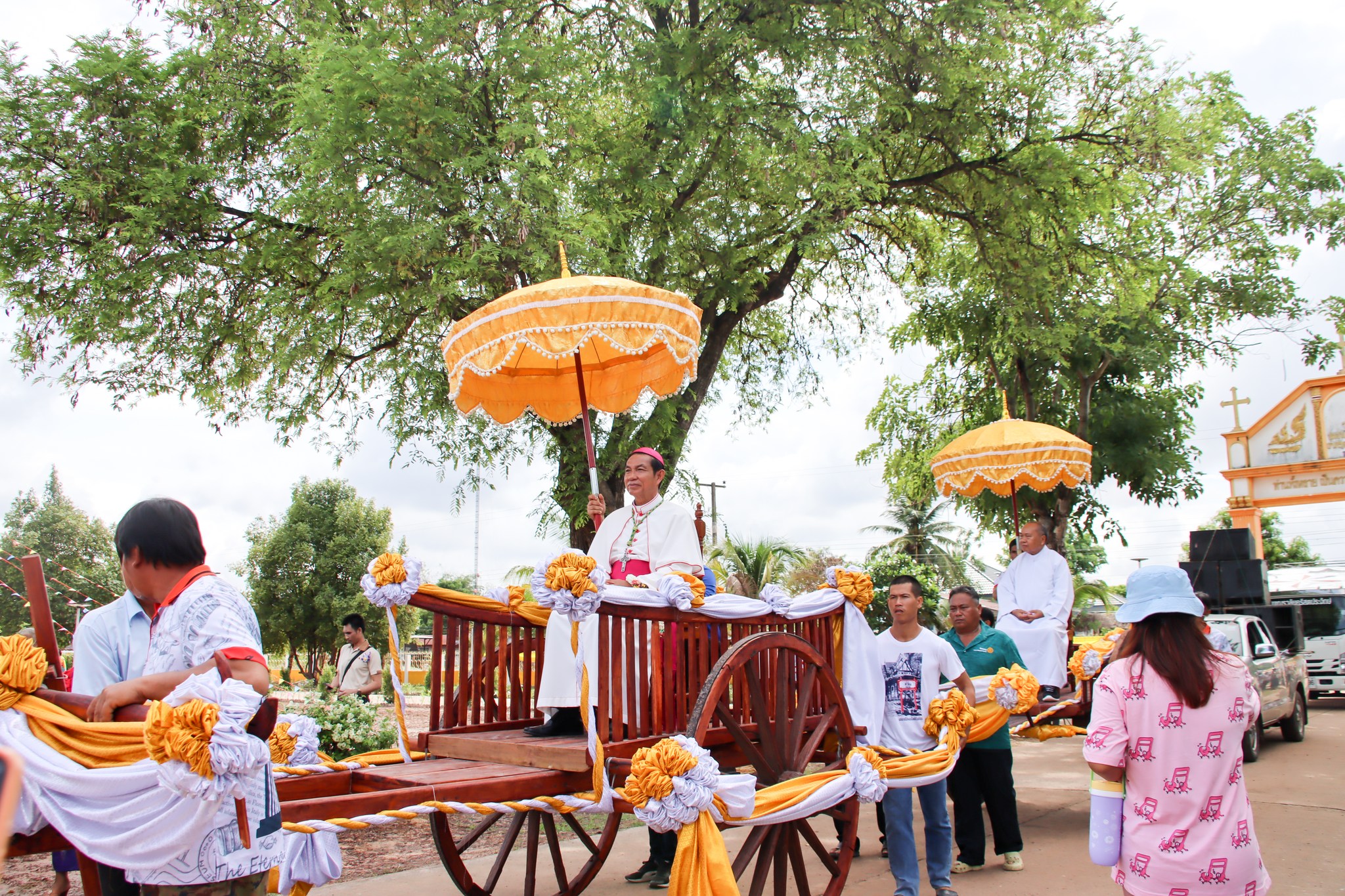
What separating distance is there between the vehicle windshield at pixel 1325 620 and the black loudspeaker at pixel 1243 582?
5.92 ft

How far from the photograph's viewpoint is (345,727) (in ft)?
26.1

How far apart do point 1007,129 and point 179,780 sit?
11.6 m

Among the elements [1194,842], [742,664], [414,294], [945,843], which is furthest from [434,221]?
[1194,842]

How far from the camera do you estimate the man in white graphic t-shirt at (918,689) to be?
17.4 ft

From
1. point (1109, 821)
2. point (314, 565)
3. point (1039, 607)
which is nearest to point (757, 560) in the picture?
point (314, 565)

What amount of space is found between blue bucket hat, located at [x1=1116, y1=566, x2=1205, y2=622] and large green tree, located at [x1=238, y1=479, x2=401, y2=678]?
21.6m

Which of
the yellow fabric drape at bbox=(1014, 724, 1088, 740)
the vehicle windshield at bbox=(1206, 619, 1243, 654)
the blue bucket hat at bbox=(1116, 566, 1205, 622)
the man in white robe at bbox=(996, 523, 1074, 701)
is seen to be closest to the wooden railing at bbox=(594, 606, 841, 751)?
the blue bucket hat at bbox=(1116, 566, 1205, 622)

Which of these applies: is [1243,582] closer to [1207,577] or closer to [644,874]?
[1207,577]

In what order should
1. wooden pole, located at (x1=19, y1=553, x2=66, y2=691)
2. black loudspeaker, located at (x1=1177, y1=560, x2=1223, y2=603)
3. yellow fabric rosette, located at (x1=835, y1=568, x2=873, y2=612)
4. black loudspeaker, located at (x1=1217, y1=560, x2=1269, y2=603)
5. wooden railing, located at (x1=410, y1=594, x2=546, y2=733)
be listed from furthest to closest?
1. black loudspeaker, located at (x1=1177, y1=560, x2=1223, y2=603)
2. black loudspeaker, located at (x1=1217, y1=560, x2=1269, y2=603)
3. yellow fabric rosette, located at (x1=835, y1=568, x2=873, y2=612)
4. wooden railing, located at (x1=410, y1=594, x2=546, y2=733)
5. wooden pole, located at (x1=19, y1=553, x2=66, y2=691)

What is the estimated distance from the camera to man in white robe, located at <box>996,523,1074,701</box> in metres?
8.19

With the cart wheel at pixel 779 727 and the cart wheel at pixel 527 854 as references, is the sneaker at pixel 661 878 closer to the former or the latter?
the cart wheel at pixel 527 854

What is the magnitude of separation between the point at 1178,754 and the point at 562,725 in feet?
8.80

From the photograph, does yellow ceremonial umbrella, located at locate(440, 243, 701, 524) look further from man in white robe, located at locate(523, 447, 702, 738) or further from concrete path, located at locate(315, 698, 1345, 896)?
concrete path, located at locate(315, 698, 1345, 896)

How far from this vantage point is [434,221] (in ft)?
28.7
